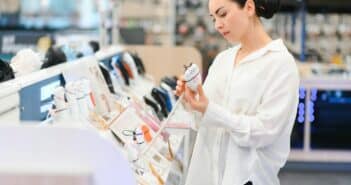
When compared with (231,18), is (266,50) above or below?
below

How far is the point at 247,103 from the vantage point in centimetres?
194

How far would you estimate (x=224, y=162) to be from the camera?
2.02m

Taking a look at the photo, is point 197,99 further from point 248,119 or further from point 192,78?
point 248,119

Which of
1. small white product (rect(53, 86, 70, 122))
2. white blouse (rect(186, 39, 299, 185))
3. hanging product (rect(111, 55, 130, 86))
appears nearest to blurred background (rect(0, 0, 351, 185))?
hanging product (rect(111, 55, 130, 86))

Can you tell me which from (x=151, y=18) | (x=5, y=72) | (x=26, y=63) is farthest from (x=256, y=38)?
(x=151, y=18)

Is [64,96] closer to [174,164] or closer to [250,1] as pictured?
[174,164]

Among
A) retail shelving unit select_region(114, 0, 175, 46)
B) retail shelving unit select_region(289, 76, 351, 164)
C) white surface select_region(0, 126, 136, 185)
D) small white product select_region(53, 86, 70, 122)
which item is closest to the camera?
white surface select_region(0, 126, 136, 185)

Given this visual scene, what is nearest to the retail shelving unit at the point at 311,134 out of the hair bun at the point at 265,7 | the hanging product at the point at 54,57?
the hanging product at the point at 54,57

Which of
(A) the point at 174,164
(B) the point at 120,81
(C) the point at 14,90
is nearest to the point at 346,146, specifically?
(B) the point at 120,81

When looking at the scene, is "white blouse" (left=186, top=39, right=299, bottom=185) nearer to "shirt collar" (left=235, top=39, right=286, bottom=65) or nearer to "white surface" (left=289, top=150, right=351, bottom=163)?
"shirt collar" (left=235, top=39, right=286, bottom=65)

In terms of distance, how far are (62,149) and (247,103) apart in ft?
3.52

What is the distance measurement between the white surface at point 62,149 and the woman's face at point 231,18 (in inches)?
41.1

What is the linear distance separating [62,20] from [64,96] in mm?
9111

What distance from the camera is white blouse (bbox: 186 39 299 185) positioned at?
6.16 ft
